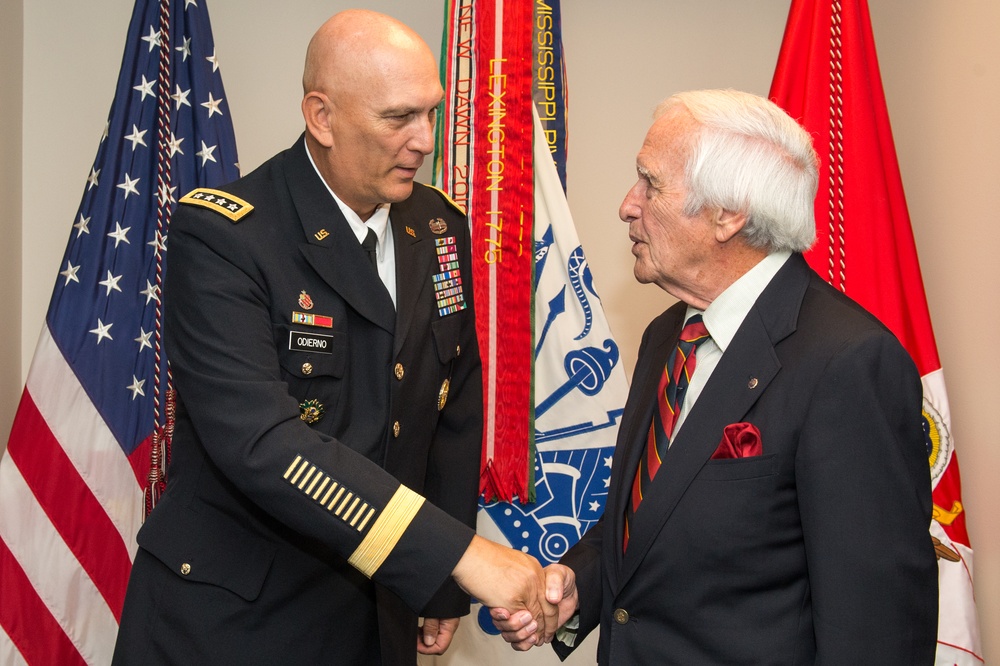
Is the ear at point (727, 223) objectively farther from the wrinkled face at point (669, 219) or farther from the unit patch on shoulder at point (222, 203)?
the unit patch on shoulder at point (222, 203)

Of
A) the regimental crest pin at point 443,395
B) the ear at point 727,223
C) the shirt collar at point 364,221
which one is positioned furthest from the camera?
the regimental crest pin at point 443,395

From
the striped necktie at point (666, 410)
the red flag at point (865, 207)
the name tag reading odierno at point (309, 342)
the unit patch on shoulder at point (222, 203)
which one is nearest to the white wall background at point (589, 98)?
the red flag at point (865, 207)

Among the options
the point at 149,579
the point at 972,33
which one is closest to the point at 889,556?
the point at 149,579

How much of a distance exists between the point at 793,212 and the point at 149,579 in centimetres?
139

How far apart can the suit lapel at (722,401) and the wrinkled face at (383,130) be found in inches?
29.6

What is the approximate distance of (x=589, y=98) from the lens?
3.50m

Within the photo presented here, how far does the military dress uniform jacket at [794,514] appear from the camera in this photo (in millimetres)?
1376

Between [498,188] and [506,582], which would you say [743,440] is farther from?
[498,188]

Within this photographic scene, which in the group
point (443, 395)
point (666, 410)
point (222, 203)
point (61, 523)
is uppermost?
point (222, 203)

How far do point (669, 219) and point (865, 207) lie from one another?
1215mm

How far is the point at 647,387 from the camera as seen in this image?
5.92ft

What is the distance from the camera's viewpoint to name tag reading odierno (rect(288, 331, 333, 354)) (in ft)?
5.89

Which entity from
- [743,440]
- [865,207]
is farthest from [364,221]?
[865,207]

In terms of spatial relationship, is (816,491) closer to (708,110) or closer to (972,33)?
(708,110)
